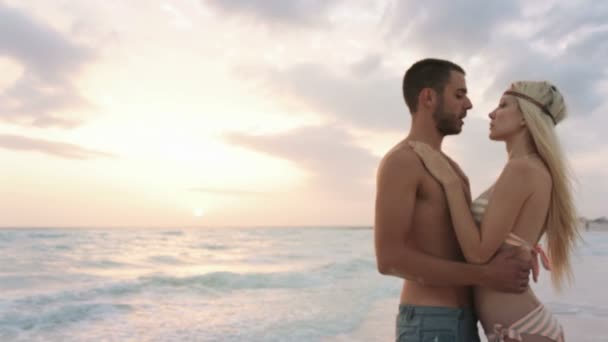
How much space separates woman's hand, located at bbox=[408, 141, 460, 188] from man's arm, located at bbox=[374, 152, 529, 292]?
0.15 ft

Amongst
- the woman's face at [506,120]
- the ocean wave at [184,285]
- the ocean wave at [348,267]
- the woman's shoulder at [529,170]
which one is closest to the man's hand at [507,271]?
the woman's shoulder at [529,170]

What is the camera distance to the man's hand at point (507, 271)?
9.14ft

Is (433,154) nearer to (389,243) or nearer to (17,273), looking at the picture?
(389,243)

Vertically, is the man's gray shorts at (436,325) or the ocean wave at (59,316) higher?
the man's gray shorts at (436,325)

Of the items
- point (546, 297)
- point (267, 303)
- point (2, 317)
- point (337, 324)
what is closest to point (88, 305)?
point (2, 317)

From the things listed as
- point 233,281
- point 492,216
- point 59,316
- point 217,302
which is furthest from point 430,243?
point 233,281

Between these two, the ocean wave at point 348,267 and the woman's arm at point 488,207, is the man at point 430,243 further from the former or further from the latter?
the ocean wave at point 348,267

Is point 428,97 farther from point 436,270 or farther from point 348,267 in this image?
point 348,267

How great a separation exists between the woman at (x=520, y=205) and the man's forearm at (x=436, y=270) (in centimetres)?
7

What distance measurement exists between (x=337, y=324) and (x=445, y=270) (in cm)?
752

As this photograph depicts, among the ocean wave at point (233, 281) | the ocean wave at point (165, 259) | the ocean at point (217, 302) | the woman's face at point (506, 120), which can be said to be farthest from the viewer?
the ocean wave at point (165, 259)

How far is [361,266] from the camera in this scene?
21625mm

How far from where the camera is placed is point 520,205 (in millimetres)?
2895

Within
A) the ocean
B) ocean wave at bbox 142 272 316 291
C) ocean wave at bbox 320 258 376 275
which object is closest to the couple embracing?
the ocean
